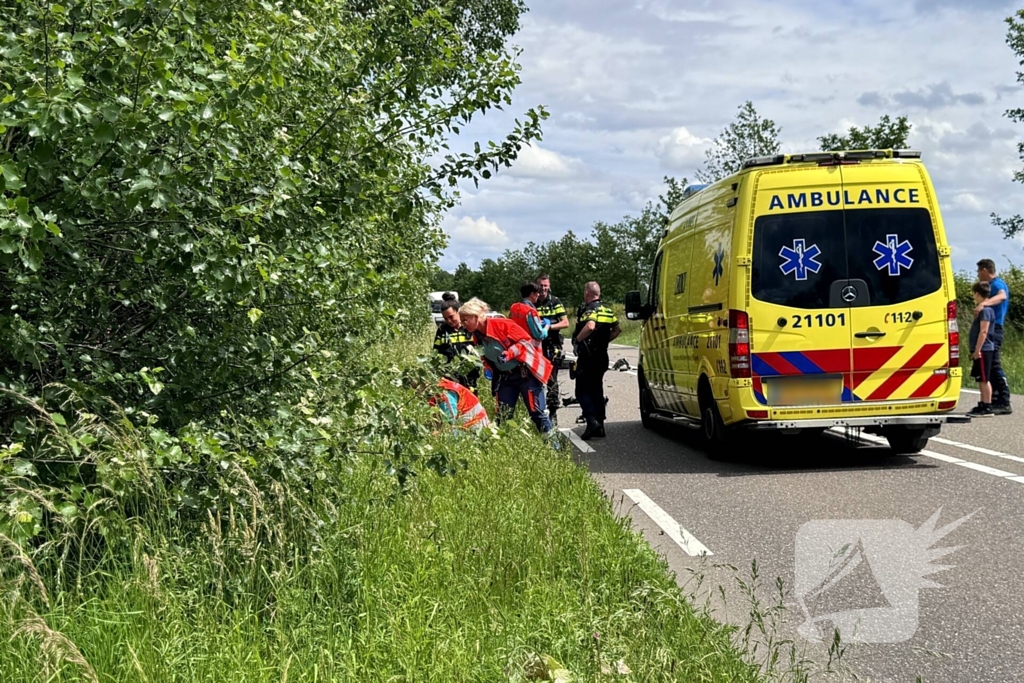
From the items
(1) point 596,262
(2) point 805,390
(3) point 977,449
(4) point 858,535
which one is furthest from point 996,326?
(1) point 596,262

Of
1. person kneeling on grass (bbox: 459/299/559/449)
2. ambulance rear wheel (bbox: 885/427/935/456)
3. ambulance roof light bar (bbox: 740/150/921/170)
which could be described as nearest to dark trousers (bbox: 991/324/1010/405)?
ambulance rear wheel (bbox: 885/427/935/456)

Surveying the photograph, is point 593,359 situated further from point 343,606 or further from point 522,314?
point 343,606

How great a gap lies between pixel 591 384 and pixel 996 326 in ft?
19.0

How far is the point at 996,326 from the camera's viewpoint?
13750mm

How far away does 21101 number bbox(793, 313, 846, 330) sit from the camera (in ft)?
29.7

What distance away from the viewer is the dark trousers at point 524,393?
33.2ft

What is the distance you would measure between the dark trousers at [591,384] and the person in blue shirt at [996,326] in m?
5.23

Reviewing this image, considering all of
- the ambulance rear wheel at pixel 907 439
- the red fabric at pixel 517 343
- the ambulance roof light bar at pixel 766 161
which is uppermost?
the ambulance roof light bar at pixel 766 161

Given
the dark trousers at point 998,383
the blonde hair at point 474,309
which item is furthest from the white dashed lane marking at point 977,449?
the blonde hair at point 474,309

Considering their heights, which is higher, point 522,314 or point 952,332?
point 522,314

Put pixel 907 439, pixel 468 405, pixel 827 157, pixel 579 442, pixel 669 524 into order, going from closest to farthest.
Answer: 1. pixel 669 524
2. pixel 468 405
3. pixel 827 157
4. pixel 907 439
5. pixel 579 442

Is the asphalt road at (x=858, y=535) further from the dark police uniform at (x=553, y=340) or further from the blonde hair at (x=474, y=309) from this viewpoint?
the blonde hair at (x=474, y=309)

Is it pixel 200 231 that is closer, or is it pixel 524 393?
pixel 200 231

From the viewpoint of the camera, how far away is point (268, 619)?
413 centimetres
